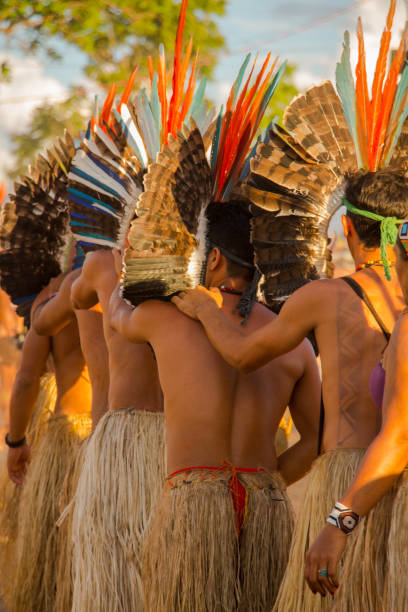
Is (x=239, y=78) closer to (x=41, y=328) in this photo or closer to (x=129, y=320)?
(x=129, y=320)

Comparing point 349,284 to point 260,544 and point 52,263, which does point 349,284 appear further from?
point 52,263

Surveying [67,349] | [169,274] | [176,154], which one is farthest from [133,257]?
[67,349]

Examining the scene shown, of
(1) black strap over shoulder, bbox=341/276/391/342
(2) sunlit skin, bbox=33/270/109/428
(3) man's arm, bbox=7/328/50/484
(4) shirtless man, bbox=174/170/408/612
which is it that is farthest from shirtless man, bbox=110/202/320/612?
(3) man's arm, bbox=7/328/50/484

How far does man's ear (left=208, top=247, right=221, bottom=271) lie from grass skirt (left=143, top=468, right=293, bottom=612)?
2.42 feet

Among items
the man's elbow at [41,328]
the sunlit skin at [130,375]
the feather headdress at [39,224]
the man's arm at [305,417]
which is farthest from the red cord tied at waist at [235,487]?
the feather headdress at [39,224]

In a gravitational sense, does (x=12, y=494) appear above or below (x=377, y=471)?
below

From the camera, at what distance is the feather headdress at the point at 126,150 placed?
136 inches

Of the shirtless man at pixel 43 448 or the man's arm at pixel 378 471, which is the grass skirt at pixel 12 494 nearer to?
the shirtless man at pixel 43 448

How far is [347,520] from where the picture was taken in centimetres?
210

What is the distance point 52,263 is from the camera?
490cm

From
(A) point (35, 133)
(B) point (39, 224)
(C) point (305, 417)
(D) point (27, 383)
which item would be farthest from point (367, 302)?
(A) point (35, 133)

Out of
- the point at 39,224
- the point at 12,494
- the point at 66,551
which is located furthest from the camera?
the point at 39,224

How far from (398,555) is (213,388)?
2.96 feet

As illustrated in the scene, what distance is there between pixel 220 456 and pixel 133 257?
0.77 metres
